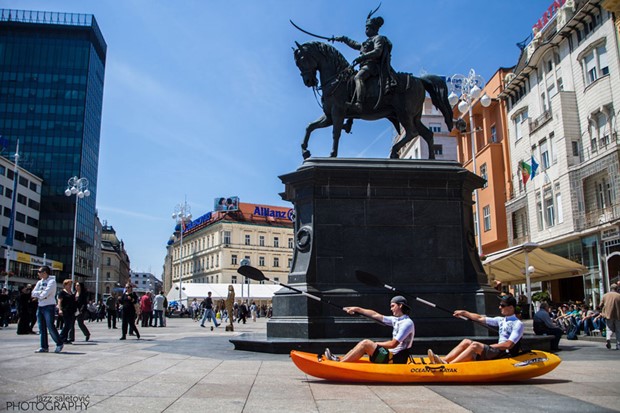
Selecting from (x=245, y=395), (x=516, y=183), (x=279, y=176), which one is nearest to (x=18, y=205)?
(x=516, y=183)

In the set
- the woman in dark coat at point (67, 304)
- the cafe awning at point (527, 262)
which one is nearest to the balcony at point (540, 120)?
the cafe awning at point (527, 262)

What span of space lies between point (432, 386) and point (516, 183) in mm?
36196

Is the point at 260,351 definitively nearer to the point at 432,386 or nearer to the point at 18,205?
the point at 432,386

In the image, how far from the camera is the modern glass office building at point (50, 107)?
9719cm

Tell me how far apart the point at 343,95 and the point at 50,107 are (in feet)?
323

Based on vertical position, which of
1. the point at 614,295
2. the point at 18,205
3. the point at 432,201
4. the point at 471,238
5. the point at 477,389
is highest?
the point at 18,205

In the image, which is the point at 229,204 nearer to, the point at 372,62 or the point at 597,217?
the point at 597,217

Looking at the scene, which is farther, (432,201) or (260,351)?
(432,201)

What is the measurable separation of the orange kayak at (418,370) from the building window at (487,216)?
37777 millimetres

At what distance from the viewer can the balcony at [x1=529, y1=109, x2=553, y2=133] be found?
35062 millimetres

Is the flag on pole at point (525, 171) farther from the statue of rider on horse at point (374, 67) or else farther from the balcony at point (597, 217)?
the statue of rider on horse at point (374, 67)

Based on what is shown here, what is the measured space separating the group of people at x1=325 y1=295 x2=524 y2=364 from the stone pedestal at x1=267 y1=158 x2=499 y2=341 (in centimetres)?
357

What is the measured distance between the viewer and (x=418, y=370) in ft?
23.5

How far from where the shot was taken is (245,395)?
20.9 feet
